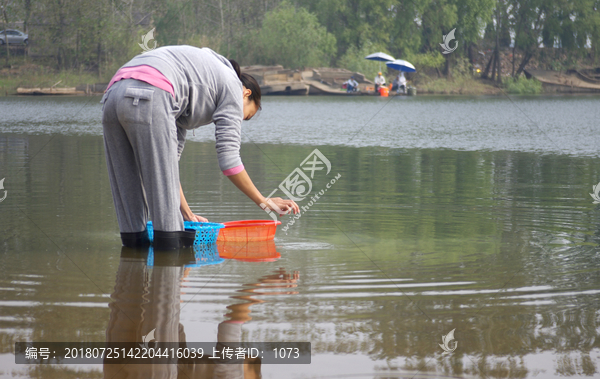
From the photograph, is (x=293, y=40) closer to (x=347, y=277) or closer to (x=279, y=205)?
(x=279, y=205)

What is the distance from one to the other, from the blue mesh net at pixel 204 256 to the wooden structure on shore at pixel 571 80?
2153 inches

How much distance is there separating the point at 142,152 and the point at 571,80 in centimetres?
5720

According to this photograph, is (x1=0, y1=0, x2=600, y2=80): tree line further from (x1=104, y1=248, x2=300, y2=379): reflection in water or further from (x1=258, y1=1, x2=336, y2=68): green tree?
(x1=104, y1=248, x2=300, y2=379): reflection in water

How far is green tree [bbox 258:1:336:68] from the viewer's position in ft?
174

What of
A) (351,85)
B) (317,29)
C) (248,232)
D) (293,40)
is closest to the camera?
(248,232)

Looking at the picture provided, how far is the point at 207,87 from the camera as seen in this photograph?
3.78 meters

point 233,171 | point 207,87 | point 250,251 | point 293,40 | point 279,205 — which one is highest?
point 293,40

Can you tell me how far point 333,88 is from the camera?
48.2 m

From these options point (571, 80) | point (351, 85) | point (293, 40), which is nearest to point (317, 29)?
point (293, 40)

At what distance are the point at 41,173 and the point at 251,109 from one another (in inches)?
221

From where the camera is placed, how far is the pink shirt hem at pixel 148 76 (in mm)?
3645

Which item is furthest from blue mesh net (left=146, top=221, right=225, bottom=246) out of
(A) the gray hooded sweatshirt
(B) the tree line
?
(B) the tree line

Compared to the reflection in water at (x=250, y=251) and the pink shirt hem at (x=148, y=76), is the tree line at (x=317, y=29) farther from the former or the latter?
the pink shirt hem at (x=148, y=76)

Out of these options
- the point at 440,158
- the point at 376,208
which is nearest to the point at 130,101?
the point at 376,208
